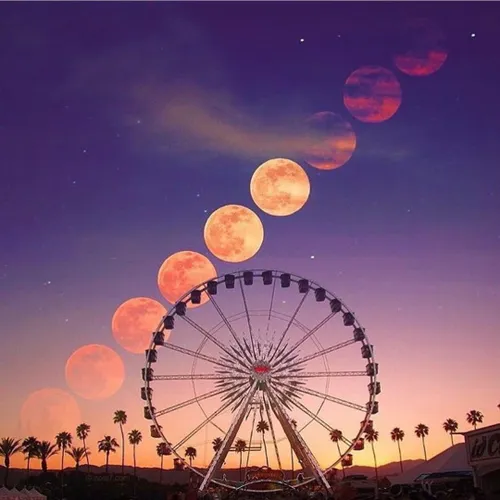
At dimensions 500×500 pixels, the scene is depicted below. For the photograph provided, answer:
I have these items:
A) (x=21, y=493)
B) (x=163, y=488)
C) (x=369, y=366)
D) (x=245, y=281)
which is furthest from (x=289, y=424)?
(x=163, y=488)

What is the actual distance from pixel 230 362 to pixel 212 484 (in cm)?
1048

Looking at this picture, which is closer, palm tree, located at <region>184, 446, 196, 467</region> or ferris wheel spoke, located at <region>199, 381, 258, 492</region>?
ferris wheel spoke, located at <region>199, 381, 258, 492</region>

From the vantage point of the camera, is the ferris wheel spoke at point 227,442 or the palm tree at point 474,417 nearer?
the ferris wheel spoke at point 227,442

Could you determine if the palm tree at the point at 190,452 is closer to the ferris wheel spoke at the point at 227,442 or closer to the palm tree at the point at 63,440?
the palm tree at the point at 63,440

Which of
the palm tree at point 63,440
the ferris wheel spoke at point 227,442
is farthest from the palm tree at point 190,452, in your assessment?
the ferris wheel spoke at point 227,442

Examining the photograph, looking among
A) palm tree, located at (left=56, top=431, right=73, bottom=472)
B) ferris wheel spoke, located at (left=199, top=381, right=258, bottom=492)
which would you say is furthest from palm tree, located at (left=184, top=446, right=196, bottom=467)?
ferris wheel spoke, located at (left=199, top=381, right=258, bottom=492)

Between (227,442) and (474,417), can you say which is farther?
(474,417)

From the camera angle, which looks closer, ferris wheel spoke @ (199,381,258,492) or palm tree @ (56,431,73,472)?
ferris wheel spoke @ (199,381,258,492)

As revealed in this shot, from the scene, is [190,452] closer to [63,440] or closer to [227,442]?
[63,440]

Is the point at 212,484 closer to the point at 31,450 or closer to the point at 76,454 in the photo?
the point at 31,450

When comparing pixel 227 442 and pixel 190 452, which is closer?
pixel 227 442

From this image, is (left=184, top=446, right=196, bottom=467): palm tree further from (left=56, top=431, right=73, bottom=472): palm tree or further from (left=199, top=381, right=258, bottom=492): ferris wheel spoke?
(left=199, top=381, right=258, bottom=492): ferris wheel spoke

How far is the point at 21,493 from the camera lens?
2185 inches

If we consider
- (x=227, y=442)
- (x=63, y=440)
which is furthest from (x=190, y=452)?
(x=227, y=442)
